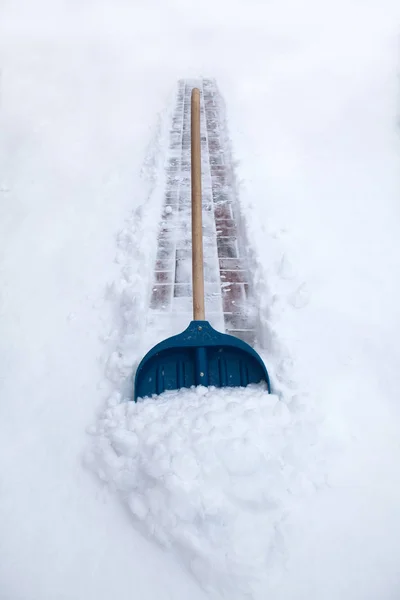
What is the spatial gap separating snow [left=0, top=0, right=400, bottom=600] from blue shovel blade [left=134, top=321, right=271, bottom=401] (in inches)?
5.7

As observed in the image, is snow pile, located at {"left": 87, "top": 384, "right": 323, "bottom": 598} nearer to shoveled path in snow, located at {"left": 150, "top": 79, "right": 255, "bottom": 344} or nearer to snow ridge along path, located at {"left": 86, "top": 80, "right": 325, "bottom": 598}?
snow ridge along path, located at {"left": 86, "top": 80, "right": 325, "bottom": 598}

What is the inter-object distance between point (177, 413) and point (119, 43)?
28.1 ft

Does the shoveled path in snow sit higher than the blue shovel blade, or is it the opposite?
the shoveled path in snow

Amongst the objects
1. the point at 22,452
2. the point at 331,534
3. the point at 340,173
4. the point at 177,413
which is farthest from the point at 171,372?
the point at 340,173

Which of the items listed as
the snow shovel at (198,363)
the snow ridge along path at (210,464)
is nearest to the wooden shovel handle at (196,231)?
the snow shovel at (198,363)

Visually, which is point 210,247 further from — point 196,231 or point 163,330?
point 163,330

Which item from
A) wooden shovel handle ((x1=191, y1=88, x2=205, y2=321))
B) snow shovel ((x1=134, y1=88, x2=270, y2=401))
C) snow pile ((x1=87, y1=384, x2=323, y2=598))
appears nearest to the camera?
snow pile ((x1=87, y1=384, x2=323, y2=598))

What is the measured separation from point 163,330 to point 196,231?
61 centimetres

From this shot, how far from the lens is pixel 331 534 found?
1528mm

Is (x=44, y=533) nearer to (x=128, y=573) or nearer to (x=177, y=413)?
(x=128, y=573)

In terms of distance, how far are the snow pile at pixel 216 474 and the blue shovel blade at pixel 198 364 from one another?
117 mm

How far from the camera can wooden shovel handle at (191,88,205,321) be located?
2.10 m

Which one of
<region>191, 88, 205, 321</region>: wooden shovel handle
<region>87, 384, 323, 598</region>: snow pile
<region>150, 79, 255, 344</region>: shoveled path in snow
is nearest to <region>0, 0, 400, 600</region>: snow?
<region>87, 384, 323, 598</region>: snow pile

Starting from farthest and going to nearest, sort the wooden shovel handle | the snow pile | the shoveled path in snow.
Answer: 1. the shoveled path in snow
2. the wooden shovel handle
3. the snow pile
